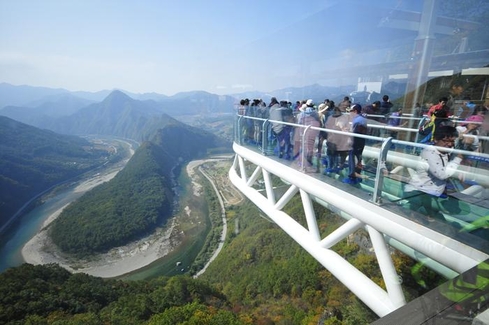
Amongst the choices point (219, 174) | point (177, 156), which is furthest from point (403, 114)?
point (177, 156)

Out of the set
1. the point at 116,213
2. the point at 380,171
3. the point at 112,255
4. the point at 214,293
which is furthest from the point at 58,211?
the point at 380,171

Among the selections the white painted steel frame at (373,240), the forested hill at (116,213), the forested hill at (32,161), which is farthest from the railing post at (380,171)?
the forested hill at (32,161)

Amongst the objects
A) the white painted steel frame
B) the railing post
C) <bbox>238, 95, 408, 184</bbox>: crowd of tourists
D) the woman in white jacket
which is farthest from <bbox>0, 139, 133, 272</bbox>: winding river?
the woman in white jacket

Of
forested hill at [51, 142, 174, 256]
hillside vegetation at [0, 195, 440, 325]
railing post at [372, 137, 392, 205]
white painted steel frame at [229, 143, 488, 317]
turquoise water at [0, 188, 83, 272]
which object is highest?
railing post at [372, 137, 392, 205]

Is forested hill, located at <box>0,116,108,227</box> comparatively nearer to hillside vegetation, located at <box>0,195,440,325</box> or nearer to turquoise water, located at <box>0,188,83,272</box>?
turquoise water, located at <box>0,188,83,272</box>

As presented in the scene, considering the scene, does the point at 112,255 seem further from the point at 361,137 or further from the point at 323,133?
the point at 361,137

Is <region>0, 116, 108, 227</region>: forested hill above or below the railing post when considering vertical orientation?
below
